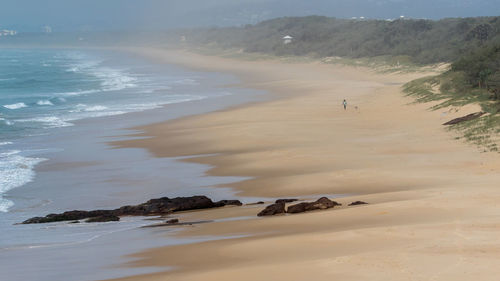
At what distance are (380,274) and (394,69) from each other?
5422cm

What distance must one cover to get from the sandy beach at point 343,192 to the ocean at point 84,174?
93cm

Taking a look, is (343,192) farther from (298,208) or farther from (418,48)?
(418,48)

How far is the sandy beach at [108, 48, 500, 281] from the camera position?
961 centimetres

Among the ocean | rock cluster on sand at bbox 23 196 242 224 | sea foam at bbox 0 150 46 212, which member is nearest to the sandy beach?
rock cluster on sand at bbox 23 196 242 224

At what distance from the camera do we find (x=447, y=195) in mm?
13781

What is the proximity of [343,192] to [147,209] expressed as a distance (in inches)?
164

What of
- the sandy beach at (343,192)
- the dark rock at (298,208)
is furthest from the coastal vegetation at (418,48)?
the dark rock at (298,208)

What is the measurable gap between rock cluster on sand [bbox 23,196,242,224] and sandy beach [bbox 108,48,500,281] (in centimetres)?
49

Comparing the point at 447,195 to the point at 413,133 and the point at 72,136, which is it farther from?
the point at 72,136

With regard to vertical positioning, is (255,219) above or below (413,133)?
below

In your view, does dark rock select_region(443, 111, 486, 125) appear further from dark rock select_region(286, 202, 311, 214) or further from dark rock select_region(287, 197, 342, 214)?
dark rock select_region(286, 202, 311, 214)

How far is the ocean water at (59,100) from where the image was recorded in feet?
81.4

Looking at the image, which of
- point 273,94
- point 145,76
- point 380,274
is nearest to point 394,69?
point 273,94

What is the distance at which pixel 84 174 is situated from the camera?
71.3 feet
